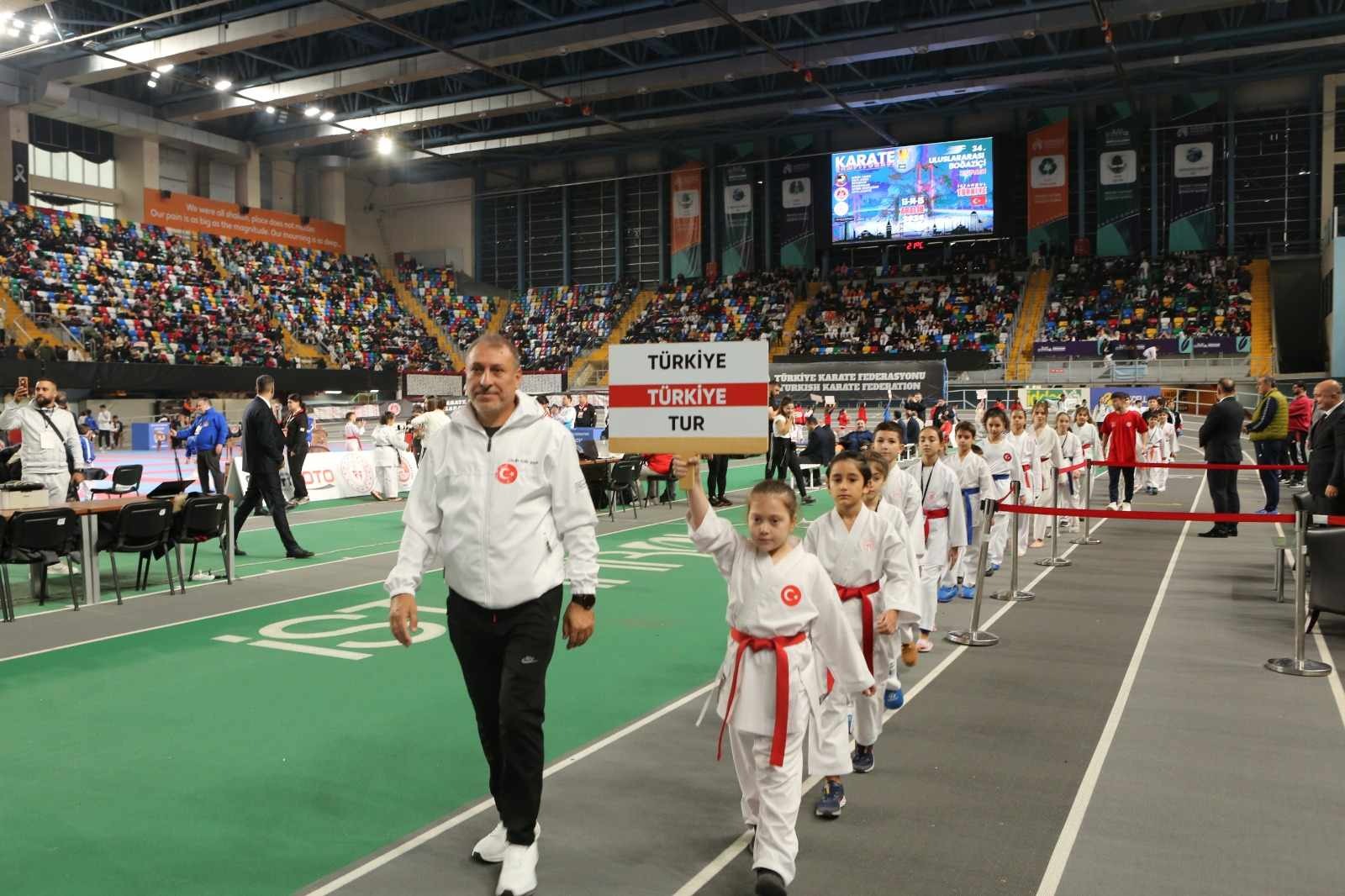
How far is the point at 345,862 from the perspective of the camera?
3801 millimetres

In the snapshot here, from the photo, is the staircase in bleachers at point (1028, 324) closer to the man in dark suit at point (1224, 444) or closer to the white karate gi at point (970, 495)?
the man in dark suit at point (1224, 444)

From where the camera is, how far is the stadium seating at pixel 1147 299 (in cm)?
3406

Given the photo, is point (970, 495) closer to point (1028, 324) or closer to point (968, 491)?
point (968, 491)

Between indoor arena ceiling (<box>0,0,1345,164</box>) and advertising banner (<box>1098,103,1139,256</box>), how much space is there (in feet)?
4.46

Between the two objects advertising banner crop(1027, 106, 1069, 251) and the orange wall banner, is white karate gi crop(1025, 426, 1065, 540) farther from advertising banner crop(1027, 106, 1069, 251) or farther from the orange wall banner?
the orange wall banner

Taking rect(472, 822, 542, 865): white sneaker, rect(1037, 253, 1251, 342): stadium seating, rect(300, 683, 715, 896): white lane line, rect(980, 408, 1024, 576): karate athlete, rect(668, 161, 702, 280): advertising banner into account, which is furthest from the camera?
rect(668, 161, 702, 280): advertising banner

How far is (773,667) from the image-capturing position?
12.1 ft

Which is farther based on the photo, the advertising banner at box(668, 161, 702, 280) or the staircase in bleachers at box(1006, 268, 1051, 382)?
the advertising banner at box(668, 161, 702, 280)

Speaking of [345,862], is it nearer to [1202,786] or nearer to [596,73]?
[1202,786]

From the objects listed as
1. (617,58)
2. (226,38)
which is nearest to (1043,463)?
(617,58)

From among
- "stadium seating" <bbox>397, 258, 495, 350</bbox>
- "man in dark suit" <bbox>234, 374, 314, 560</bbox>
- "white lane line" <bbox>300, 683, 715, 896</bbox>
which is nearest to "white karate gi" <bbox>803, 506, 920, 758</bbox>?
"white lane line" <bbox>300, 683, 715, 896</bbox>

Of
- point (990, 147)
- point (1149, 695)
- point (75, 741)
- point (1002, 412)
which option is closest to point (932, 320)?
point (990, 147)

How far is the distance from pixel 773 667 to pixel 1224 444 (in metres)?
11.0

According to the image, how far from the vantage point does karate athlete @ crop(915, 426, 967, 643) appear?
7500 millimetres
